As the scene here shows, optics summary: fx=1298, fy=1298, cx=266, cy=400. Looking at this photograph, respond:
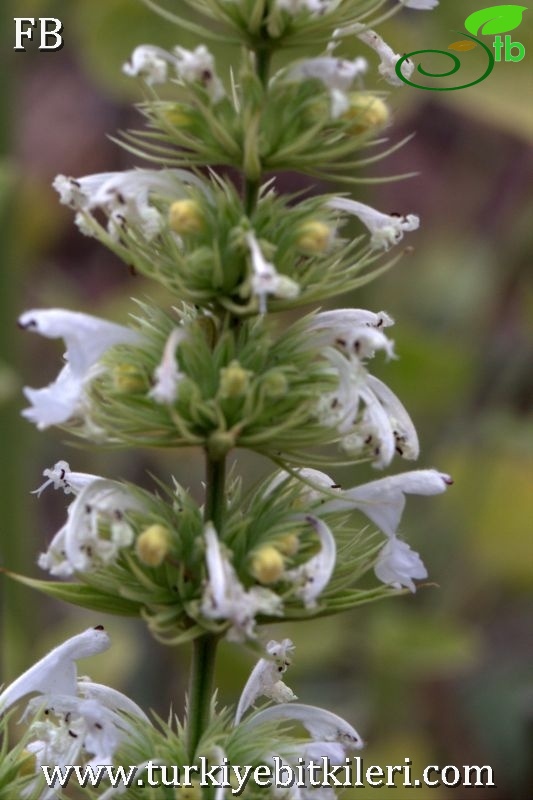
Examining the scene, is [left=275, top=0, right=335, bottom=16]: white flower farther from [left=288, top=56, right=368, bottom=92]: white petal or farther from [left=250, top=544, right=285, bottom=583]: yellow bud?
[left=250, top=544, right=285, bottom=583]: yellow bud

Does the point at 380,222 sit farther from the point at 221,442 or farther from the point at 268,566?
the point at 268,566

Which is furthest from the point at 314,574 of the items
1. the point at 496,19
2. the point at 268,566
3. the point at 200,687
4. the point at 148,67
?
the point at 496,19

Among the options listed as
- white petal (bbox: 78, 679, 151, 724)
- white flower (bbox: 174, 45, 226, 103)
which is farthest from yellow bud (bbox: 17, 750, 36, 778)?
white flower (bbox: 174, 45, 226, 103)

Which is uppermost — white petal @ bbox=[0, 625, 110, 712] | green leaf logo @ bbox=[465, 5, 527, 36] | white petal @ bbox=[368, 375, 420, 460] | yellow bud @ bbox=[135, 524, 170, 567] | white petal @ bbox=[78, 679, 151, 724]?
green leaf logo @ bbox=[465, 5, 527, 36]

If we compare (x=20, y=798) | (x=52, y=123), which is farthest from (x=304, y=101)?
(x=52, y=123)

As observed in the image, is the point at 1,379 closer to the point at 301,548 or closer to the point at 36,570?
the point at 36,570

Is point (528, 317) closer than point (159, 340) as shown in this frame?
No
